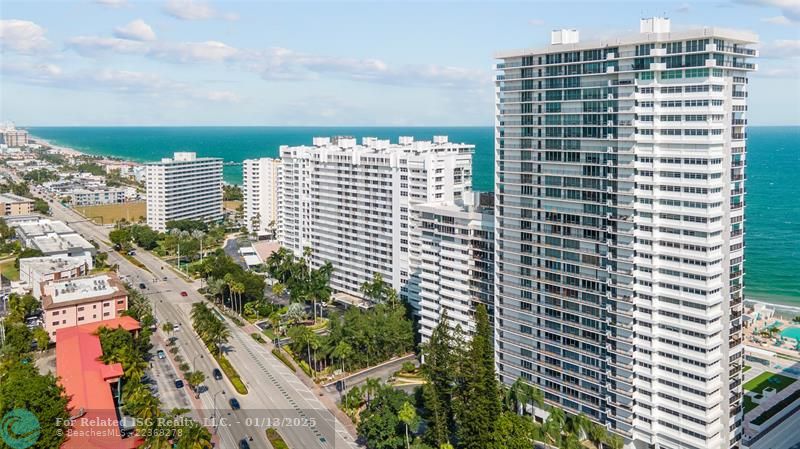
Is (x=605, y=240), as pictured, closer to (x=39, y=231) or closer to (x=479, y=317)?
(x=479, y=317)

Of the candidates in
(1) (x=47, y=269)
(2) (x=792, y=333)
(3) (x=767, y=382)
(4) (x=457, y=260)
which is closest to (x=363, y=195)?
(4) (x=457, y=260)

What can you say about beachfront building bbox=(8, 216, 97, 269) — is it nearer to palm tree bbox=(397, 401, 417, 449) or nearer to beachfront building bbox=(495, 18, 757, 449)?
palm tree bbox=(397, 401, 417, 449)

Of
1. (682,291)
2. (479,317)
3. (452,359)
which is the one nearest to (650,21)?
(682,291)

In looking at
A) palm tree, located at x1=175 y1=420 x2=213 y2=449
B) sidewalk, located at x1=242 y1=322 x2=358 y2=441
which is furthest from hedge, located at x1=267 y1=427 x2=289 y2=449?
palm tree, located at x1=175 y1=420 x2=213 y2=449

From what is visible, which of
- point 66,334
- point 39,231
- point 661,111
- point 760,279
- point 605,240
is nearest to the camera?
point 661,111

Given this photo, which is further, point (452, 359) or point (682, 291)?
point (452, 359)

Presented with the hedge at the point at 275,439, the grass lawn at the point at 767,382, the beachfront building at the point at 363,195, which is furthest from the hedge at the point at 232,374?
the grass lawn at the point at 767,382
